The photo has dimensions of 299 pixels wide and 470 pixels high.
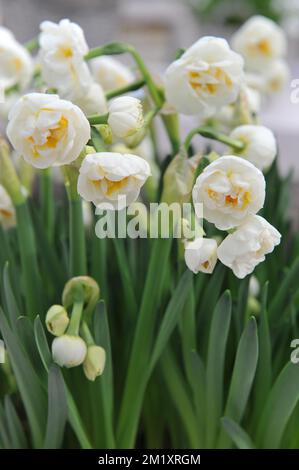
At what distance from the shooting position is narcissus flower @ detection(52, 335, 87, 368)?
14.7 inches

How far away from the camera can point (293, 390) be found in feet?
1.33

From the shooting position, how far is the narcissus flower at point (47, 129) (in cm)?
31

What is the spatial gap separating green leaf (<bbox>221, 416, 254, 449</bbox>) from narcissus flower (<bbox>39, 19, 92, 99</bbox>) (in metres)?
0.24

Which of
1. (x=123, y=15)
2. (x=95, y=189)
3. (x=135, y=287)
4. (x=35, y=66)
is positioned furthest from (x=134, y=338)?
(x=123, y=15)

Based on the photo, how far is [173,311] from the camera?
417 mm

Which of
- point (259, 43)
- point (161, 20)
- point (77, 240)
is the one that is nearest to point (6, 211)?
point (77, 240)

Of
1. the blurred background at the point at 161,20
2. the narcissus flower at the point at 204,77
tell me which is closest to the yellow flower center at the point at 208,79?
the narcissus flower at the point at 204,77

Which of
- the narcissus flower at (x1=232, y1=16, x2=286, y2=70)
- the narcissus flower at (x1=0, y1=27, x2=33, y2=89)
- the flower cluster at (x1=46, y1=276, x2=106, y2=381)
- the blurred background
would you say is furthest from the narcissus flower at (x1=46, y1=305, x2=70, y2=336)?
the blurred background

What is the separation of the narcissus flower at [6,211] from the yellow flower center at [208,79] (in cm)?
16

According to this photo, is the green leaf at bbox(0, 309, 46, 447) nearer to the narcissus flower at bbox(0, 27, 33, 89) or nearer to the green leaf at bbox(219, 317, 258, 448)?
the green leaf at bbox(219, 317, 258, 448)

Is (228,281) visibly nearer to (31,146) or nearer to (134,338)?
(134,338)

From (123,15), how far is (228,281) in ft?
7.05

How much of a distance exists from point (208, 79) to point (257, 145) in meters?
0.06
